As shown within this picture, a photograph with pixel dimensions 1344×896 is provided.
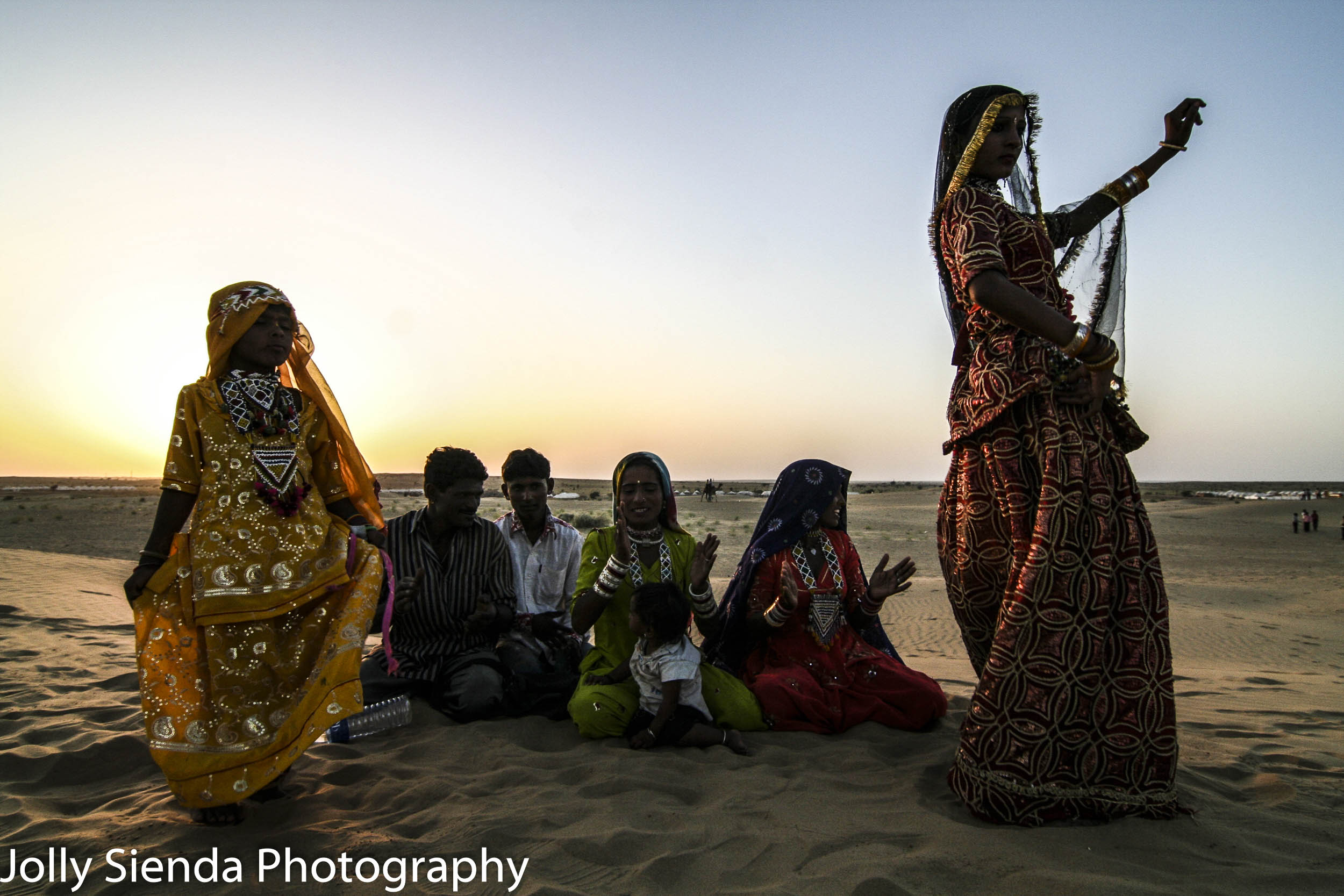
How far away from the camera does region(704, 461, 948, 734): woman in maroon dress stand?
460 centimetres

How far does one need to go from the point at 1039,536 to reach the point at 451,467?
3.48 meters

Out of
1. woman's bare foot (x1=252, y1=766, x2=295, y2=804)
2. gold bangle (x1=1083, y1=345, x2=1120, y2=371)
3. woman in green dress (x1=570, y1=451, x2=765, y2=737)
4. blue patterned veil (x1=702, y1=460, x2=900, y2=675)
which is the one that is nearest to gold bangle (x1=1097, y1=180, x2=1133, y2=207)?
gold bangle (x1=1083, y1=345, x2=1120, y2=371)

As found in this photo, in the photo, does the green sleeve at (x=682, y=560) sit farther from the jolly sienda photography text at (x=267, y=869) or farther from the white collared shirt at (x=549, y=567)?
the jolly sienda photography text at (x=267, y=869)

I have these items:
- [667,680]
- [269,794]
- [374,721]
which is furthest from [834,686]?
[269,794]

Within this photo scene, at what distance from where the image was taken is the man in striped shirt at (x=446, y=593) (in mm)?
5035

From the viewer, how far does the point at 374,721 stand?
4605mm

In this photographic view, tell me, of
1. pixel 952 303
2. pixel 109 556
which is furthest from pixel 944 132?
pixel 109 556

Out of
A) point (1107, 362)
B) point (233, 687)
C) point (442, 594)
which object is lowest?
point (233, 687)

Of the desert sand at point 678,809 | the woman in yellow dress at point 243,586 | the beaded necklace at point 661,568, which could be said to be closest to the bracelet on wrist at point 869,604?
the desert sand at point 678,809

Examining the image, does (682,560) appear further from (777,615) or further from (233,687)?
(233,687)

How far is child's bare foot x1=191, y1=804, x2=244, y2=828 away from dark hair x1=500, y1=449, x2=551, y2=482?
2.64 m

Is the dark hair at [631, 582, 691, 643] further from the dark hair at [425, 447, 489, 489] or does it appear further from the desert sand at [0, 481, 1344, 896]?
the dark hair at [425, 447, 489, 489]

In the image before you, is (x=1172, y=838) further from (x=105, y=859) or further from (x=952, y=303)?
(x=105, y=859)

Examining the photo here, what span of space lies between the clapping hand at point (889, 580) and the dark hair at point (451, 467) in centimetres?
Result: 246
